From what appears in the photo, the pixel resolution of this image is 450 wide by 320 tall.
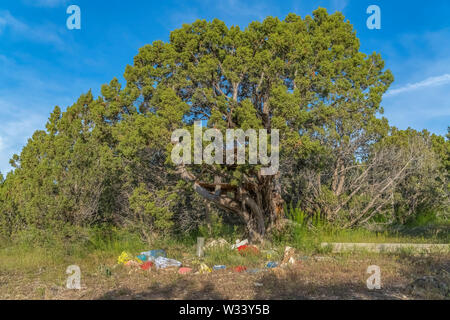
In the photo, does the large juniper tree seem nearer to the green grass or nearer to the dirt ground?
the green grass

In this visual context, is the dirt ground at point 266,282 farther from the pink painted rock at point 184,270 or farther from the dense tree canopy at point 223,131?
the dense tree canopy at point 223,131

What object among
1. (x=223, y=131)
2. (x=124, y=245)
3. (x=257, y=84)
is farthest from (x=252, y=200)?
(x=124, y=245)

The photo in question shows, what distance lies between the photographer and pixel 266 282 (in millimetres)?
5664

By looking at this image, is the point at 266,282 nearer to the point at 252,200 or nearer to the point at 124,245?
the point at 252,200

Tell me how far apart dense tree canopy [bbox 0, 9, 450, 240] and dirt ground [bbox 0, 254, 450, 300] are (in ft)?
7.99

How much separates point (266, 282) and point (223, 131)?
3591mm

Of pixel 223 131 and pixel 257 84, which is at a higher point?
pixel 257 84

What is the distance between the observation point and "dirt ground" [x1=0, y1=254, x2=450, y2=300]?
504 cm

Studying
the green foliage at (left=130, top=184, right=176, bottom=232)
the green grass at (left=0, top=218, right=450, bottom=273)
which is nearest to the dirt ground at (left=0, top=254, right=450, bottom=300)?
the green grass at (left=0, top=218, right=450, bottom=273)

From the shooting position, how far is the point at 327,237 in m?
9.77

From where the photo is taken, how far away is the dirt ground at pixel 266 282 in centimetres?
504

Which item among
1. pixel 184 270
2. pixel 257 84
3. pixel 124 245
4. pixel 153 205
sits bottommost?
pixel 184 270

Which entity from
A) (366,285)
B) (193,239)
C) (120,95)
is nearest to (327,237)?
(193,239)
